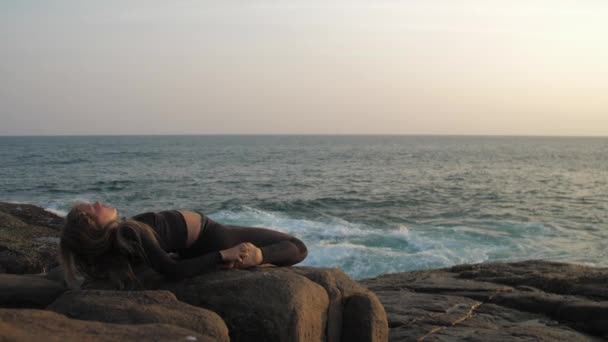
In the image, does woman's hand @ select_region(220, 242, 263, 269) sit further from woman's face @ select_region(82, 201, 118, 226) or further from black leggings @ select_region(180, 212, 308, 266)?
woman's face @ select_region(82, 201, 118, 226)

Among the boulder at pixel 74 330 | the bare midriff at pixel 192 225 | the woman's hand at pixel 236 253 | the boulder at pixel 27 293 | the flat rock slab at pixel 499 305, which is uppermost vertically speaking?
the bare midriff at pixel 192 225

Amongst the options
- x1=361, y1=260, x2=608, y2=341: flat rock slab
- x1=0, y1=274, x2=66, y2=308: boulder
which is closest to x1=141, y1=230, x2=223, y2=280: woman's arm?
x1=0, y1=274, x2=66, y2=308: boulder

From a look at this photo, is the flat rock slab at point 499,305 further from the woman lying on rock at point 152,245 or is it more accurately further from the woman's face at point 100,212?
the woman's face at point 100,212

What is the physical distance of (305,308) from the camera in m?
4.79

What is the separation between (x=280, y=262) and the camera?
18.9ft

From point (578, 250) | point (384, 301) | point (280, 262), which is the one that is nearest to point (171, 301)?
point (280, 262)

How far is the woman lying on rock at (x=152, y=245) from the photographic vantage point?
4.98 meters

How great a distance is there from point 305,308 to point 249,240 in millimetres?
1214

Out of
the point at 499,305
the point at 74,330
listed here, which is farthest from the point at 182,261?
the point at 499,305

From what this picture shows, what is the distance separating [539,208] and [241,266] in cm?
2338

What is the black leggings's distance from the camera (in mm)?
5582

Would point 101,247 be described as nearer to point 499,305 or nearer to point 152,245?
point 152,245

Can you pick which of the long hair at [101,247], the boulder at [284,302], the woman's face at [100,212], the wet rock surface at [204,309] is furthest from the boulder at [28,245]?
the boulder at [284,302]

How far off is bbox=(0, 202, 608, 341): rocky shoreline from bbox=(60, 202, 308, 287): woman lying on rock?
141 mm
